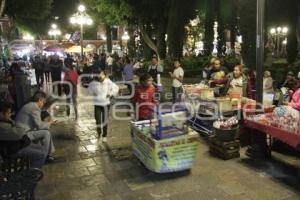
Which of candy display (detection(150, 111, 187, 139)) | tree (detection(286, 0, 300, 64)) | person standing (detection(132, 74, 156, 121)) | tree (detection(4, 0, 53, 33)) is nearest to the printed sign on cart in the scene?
candy display (detection(150, 111, 187, 139))

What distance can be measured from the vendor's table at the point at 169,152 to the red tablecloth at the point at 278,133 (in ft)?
4.45

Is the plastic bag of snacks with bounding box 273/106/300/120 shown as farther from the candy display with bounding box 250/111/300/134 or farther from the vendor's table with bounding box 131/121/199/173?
the vendor's table with bounding box 131/121/199/173

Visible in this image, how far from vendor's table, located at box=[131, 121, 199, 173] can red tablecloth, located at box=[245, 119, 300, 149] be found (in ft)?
4.45

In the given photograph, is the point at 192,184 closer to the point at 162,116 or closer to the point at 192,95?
the point at 162,116

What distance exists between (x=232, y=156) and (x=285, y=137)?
145 centimetres

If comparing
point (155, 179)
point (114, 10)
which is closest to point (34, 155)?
point (155, 179)

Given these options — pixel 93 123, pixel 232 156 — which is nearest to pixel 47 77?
pixel 93 123

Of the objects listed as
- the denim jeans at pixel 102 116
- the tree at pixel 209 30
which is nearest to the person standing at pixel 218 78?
the denim jeans at pixel 102 116

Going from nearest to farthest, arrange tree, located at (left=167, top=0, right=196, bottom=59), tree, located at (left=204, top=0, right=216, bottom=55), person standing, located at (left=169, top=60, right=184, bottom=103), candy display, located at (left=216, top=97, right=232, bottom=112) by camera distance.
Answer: candy display, located at (left=216, top=97, right=232, bottom=112)
person standing, located at (left=169, top=60, right=184, bottom=103)
tree, located at (left=167, top=0, right=196, bottom=59)
tree, located at (left=204, top=0, right=216, bottom=55)

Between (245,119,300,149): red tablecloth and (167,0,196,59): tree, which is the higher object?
(167,0,196,59): tree

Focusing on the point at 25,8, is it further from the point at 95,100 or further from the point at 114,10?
the point at 95,100

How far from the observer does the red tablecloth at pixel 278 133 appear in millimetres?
6457

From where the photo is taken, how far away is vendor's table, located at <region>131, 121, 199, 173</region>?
6629 mm

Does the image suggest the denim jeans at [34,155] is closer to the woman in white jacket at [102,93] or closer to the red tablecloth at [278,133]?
the woman in white jacket at [102,93]
